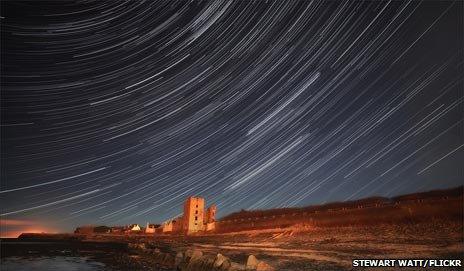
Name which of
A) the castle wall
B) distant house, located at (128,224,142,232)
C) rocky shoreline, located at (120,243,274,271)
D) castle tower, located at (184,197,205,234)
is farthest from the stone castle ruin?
rocky shoreline, located at (120,243,274,271)

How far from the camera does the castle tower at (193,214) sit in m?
67.7

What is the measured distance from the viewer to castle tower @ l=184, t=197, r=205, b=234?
222ft

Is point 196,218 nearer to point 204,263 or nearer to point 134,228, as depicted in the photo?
point 134,228

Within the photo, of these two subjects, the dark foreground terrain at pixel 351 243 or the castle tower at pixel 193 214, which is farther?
the castle tower at pixel 193 214

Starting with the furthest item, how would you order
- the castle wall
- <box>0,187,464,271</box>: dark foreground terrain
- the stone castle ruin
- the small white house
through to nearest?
the small white house → the stone castle ruin → the castle wall → <box>0,187,464,271</box>: dark foreground terrain

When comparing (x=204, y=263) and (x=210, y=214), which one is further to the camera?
(x=210, y=214)

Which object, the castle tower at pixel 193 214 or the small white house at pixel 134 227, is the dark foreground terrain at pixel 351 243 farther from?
the small white house at pixel 134 227

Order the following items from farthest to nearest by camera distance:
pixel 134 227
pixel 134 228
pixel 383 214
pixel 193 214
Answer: pixel 134 227 → pixel 134 228 → pixel 193 214 → pixel 383 214

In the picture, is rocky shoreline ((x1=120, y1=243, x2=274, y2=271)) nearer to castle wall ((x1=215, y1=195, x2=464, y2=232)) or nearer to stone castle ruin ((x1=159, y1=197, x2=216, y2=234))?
castle wall ((x1=215, y1=195, x2=464, y2=232))

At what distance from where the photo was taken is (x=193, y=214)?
227 ft

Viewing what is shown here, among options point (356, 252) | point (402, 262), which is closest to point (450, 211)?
point (356, 252)

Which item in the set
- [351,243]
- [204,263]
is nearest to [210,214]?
[351,243]

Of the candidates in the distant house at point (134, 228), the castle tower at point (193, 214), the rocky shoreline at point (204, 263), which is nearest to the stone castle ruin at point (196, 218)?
the castle tower at point (193, 214)

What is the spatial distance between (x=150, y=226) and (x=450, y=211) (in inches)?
3042
